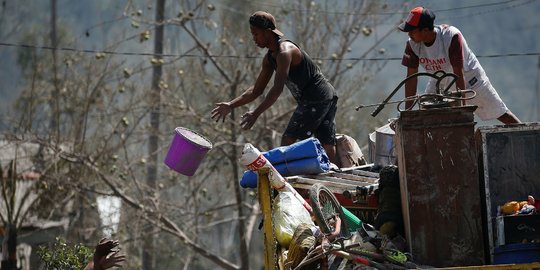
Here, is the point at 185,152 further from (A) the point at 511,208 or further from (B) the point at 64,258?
(A) the point at 511,208

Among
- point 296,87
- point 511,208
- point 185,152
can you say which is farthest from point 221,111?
point 511,208

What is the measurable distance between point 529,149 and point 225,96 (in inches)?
573

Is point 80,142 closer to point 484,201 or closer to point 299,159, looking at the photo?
point 299,159

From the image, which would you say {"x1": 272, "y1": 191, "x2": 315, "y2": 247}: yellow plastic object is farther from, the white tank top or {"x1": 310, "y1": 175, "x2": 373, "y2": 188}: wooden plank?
the white tank top

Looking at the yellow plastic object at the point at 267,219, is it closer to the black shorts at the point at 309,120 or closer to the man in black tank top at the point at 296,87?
the man in black tank top at the point at 296,87

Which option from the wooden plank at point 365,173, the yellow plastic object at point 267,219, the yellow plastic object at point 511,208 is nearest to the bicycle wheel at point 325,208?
the yellow plastic object at point 267,219

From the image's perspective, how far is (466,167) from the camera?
22.5 ft

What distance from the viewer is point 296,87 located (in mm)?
9273

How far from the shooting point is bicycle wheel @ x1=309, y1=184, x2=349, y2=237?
6.93 m

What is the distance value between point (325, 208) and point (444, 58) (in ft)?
6.46

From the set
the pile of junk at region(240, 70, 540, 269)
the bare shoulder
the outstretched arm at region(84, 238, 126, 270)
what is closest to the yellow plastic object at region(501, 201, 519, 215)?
the pile of junk at region(240, 70, 540, 269)

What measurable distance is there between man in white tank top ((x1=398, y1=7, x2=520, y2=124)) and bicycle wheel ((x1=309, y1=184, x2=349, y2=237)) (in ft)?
3.96

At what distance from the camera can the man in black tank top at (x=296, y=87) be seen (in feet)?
29.0

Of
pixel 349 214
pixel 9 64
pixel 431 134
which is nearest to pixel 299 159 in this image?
pixel 349 214
